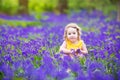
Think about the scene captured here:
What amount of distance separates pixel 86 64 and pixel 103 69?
0.18 meters

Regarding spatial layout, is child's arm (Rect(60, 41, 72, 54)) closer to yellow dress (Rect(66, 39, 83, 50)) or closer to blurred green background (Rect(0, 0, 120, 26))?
yellow dress (Rect(66, 39, 83, 50))

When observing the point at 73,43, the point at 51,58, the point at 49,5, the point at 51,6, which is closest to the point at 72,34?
the point at 73,43

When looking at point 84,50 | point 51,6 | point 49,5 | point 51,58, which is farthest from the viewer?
point 51,6

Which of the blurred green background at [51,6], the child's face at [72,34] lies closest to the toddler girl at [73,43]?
the child's face at [72,34]

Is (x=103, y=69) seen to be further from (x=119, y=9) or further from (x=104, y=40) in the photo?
(x=119, y=9)

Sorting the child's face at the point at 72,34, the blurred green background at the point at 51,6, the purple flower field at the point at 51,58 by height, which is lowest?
the purple flower field at the point at 51,58

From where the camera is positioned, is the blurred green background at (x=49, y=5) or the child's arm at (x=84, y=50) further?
the blurred green background at (x=49, y=5)

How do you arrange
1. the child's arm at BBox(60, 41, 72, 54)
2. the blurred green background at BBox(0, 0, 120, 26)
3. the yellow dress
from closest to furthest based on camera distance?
the child's arm at BBox(60, 41, 72, 54) → the yellow dress → the blurred green background at BBox(0, 0, 120, 26)

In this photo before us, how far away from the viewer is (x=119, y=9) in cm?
563

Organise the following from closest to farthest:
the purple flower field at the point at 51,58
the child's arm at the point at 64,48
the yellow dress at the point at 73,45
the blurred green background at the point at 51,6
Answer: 1. the purple flower field at the point at 51,58
2. the child's arm at the point at 64,48
3. the yellow dress at the point at 73,45
4. the blurred green background at the point at 51,6

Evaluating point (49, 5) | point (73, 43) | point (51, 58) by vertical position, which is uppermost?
point (49, 5)

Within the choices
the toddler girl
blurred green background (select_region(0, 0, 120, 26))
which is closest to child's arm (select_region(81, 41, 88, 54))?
the toddler girl

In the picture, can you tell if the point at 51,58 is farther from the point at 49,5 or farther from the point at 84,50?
the point at 49,5

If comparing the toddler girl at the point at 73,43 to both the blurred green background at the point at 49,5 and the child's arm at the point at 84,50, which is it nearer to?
the child's arm at the point at 84,50
